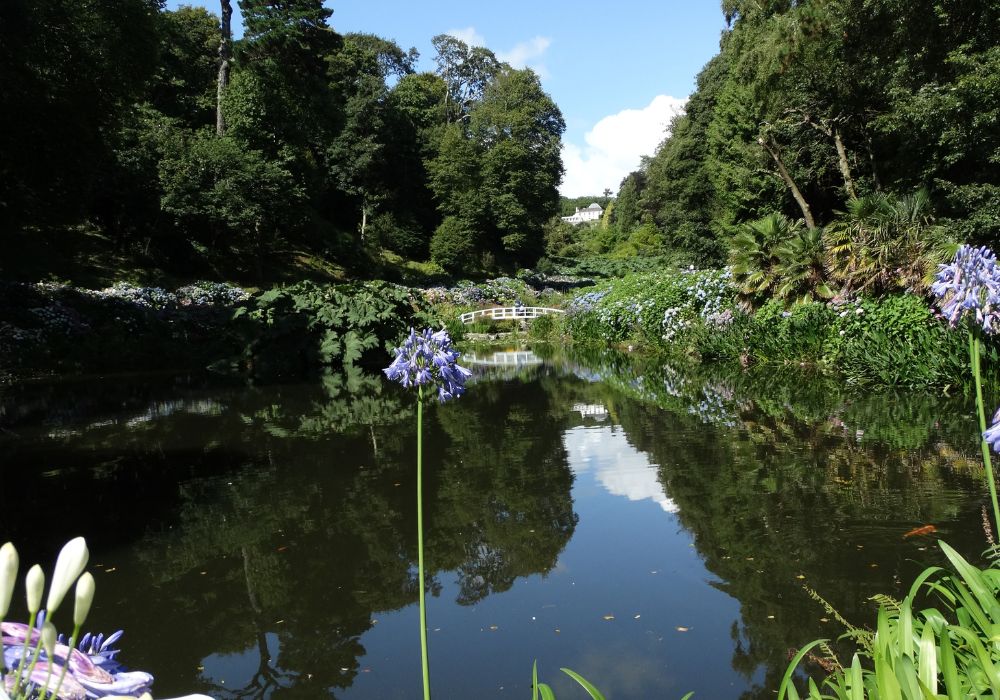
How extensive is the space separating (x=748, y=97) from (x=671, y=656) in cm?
2780

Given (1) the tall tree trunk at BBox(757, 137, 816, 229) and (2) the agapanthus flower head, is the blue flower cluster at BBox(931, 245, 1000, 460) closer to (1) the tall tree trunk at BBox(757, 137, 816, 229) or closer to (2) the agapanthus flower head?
(2) the agapanthus flower head

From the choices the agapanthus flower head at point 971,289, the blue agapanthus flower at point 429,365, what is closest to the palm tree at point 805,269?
the agapanthus flower head at point 971,289

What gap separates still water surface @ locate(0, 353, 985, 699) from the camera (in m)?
3.81

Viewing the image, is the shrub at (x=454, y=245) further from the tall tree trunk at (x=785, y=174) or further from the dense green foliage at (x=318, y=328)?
the dense green foliage at (x=318, y=328)

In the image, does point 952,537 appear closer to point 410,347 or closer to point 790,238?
point 410,347

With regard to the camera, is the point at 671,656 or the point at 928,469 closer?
the point at 671,656

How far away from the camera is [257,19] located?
121 ft

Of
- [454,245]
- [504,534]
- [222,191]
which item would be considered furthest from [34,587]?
[454,245]

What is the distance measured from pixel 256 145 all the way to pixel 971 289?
122 feet

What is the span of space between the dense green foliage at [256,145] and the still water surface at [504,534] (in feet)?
29.4

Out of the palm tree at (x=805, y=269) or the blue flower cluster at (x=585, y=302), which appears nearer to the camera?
the palm tree at (x=805, y=269)

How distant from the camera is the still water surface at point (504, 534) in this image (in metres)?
3.81

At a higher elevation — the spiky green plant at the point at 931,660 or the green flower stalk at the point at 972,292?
the green flower stalk at the point at 972,292

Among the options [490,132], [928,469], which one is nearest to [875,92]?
[928,469]
